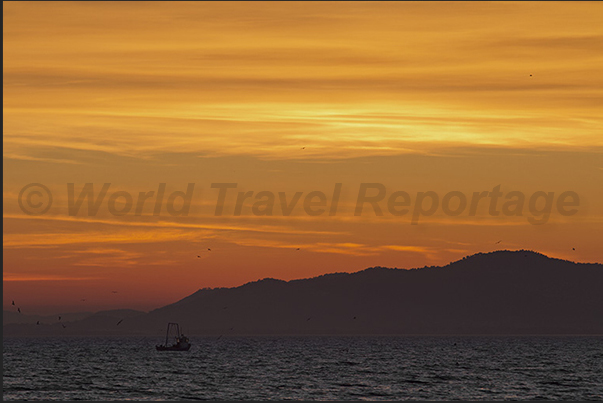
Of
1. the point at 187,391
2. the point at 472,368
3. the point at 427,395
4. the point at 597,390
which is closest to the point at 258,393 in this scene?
the point at 187,391

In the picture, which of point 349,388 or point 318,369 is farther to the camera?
point 318,369

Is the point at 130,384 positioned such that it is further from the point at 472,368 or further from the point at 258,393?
the point at 472,368

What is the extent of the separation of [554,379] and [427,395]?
130ft

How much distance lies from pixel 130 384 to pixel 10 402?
3646cm

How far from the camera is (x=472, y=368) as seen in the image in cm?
19312

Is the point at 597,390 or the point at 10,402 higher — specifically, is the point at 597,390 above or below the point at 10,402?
above

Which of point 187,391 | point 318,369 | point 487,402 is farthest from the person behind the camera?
point 318,369

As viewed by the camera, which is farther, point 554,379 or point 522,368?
point 522,368

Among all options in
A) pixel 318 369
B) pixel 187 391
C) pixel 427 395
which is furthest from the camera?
pixel 318 369

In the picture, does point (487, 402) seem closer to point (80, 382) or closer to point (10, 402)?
point (10, 402)

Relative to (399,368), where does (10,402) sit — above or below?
below

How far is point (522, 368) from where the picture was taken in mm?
193375

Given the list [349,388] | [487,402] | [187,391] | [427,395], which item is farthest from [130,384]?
[487,402]

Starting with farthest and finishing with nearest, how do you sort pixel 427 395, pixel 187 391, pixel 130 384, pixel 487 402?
pixel 130 384 < pixel 187 391 < pixel 427 395 < pixel 487 402
